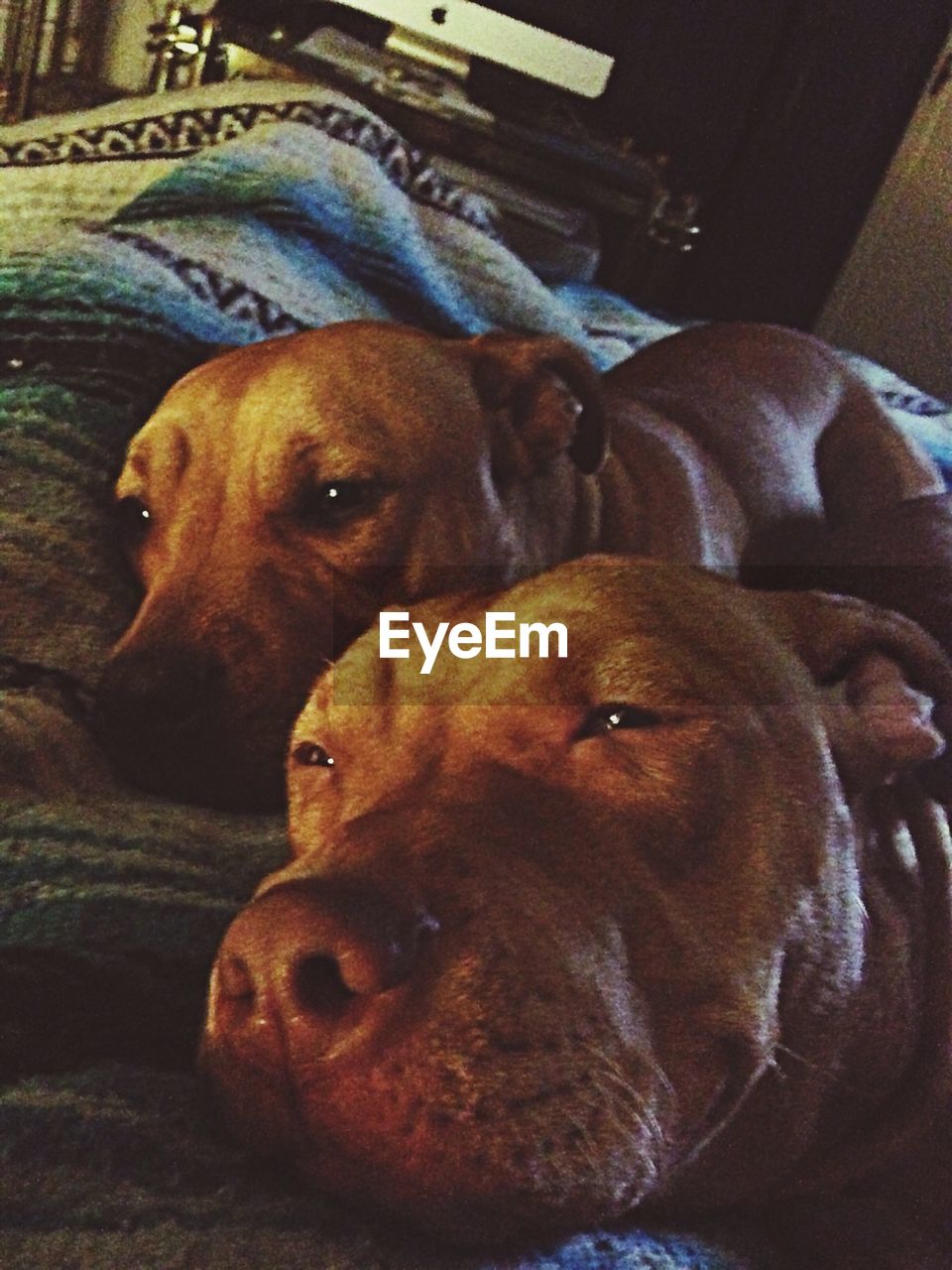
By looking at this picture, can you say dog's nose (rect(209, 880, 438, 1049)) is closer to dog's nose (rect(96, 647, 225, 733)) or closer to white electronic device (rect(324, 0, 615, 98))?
dog's nose (rect(96, 647, 225, 733))

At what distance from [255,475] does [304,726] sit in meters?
0.23

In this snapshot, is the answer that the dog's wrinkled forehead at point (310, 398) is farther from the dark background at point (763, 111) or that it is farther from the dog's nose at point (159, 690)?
the dark background at point (763, 111)

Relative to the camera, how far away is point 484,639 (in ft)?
2.20

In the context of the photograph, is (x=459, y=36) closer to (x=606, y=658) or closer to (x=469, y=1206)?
(x=606, y=658)

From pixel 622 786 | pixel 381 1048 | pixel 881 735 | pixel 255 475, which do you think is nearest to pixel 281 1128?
pixel 381 1048

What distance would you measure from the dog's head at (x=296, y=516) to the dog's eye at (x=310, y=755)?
0.03m

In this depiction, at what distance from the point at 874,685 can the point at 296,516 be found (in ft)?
1.36

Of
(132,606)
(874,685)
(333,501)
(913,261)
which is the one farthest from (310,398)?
(913,261)

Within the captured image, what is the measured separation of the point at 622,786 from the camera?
61 centimetres

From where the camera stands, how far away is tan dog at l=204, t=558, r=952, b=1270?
0.48 meters

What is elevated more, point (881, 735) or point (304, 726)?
point (881, 735)

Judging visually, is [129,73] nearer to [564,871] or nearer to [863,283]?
[863,283]

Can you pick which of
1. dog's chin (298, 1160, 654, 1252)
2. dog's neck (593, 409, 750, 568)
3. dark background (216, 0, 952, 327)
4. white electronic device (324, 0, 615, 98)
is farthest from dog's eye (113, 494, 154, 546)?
dark background (216, 0, 952, 327)

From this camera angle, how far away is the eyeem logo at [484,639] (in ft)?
2.16
